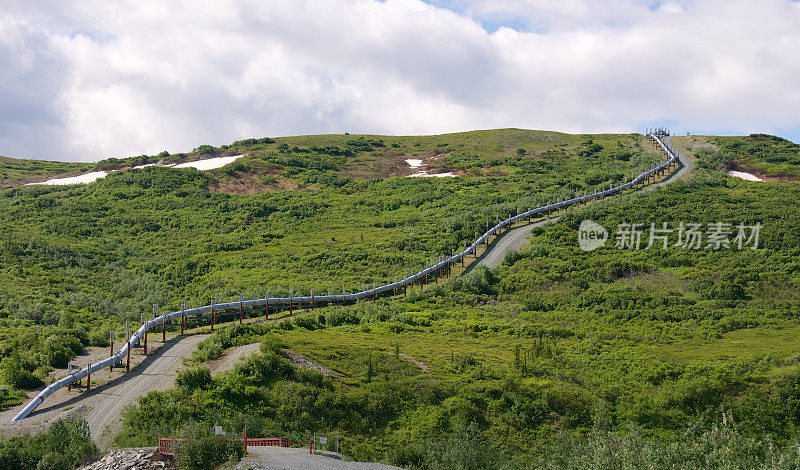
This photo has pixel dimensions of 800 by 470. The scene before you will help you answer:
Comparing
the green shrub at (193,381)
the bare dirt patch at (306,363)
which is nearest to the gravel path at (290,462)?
the green shrub at (193,381)

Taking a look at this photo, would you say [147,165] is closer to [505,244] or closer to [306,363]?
[505,244]

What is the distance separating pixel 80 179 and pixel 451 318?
70.5 m

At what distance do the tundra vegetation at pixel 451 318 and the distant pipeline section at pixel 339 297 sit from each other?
1.79m

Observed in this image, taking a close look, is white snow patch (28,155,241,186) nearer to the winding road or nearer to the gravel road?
the gravel road

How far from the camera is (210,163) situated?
319ft

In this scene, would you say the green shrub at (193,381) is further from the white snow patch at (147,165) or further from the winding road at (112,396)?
the white snow patch at (147,165)

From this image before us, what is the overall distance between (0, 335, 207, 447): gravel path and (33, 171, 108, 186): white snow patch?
226ft

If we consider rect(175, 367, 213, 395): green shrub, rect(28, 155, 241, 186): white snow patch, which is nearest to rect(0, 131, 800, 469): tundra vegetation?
rect(175, 367, 213, 395): green shrub

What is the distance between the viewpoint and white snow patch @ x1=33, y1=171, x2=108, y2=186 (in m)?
88.8

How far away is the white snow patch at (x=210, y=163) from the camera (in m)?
94.4

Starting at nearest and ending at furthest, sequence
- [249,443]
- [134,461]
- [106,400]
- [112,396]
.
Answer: [134,461] < [249,443] < [106,400] < [112,396]

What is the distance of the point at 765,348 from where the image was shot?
3166 centimetres

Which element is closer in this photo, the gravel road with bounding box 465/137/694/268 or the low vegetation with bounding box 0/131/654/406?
the low vegetation with bounding box 0/131/654/406

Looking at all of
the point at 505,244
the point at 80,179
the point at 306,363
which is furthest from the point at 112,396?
the point at 80,179
